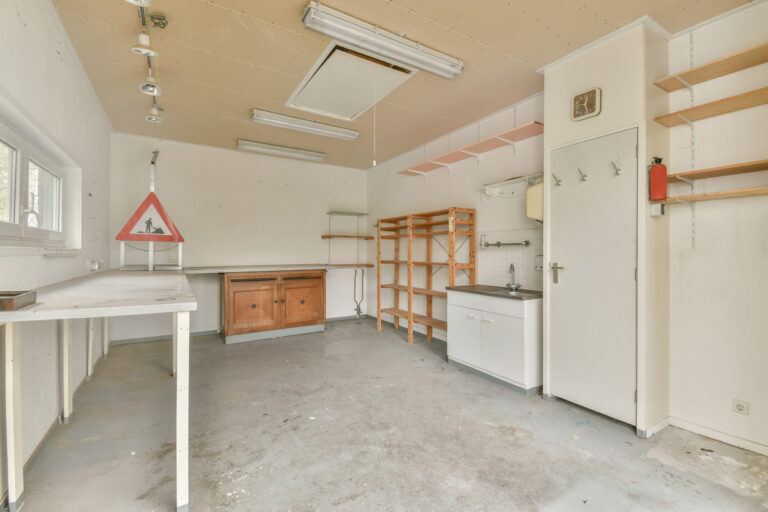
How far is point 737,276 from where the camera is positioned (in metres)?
2.12

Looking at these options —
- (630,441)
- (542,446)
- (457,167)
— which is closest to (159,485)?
(542,446)

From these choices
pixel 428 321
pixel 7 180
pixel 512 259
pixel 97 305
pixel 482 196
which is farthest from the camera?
pixel 428 321

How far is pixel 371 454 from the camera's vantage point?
2.03 m

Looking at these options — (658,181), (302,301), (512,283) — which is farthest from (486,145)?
(302,301)

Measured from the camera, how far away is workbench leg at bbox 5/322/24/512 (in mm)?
1549

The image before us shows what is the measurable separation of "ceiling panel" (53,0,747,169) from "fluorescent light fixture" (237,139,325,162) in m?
0.75

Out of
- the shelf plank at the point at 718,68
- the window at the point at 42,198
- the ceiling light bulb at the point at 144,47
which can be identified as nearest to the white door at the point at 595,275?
the shelf plank at the point at 718,68

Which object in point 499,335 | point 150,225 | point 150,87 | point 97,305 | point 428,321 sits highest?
point 150,87

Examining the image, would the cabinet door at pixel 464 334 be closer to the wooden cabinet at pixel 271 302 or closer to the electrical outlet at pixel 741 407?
the electrical outlet at pixel 741 407

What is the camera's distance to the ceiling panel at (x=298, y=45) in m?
2.14

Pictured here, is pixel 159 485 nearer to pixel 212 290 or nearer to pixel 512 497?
pixel 512 497

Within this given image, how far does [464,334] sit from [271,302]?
266cm

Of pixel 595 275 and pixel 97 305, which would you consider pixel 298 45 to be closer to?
pixel 97 305

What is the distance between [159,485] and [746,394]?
11.2 feet
